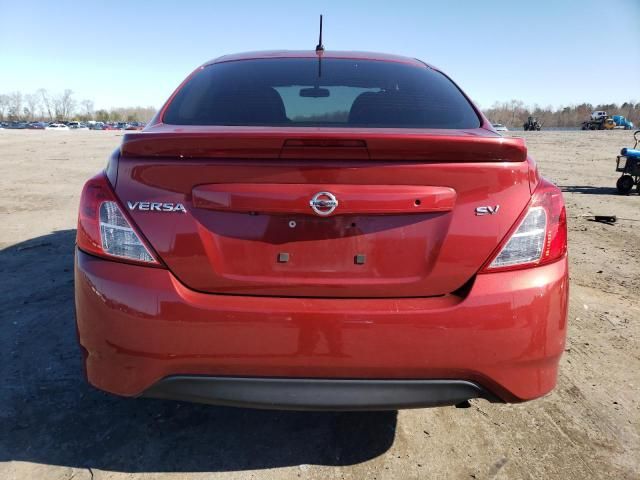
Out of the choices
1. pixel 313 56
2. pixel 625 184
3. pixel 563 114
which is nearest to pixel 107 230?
pixel 313 56

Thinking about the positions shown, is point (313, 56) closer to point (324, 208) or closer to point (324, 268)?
Result: point (324, 208)

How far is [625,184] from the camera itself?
9.81 meters

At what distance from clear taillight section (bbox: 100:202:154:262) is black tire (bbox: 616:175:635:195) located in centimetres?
1065

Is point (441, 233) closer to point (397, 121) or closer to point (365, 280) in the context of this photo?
point (365, 280)

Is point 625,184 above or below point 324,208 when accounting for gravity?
below

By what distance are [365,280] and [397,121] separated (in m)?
0.80

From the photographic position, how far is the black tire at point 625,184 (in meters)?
9.77

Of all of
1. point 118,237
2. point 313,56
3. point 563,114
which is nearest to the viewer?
point 118,237

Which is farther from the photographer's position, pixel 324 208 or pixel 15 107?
pixel 15 107

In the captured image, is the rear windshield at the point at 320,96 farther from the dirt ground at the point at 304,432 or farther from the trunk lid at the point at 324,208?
the dirt ground at the point at 304,432

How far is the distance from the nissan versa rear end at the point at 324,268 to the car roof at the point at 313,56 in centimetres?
126

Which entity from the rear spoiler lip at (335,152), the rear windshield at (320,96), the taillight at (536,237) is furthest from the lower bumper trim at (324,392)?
the rear windshield at (320,96)

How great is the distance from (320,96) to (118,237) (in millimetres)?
1354

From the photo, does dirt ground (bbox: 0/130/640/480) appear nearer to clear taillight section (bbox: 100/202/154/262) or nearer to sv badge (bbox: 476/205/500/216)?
clear taillight section (bbox: 100/202/154/262)
